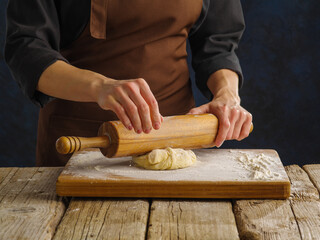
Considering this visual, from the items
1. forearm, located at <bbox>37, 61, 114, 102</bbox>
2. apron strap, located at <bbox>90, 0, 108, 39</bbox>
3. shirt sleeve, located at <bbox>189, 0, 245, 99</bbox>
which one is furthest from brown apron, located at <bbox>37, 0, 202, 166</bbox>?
forearm, located at <bbox>37, 61, 114, 102</bbox>

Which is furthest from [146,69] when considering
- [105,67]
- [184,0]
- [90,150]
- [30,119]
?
[30,119]

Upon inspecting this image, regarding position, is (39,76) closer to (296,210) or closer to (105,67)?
(105,67)

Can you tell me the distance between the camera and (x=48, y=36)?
1.65 meters

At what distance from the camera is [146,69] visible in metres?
1.79

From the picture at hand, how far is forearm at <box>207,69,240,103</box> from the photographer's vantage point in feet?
5.75

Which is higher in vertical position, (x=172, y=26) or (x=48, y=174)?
(x=172, y=26)

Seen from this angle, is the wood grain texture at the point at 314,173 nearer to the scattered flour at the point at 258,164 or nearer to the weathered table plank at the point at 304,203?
the weathered table plank at the point at 304,203

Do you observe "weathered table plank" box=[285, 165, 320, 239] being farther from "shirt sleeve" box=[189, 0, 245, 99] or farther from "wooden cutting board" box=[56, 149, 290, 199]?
"shirt sleeve" box=[189, 0, 245, 99]

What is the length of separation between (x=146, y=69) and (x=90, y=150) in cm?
38

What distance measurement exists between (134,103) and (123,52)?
0.46m

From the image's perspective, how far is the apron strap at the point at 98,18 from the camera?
5.46ft

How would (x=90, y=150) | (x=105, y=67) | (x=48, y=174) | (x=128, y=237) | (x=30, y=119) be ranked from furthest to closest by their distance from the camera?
(x=30, y=119), (x=105, y=67), (x=90, y=150), (x=48, y=174), (x=128, y=237)

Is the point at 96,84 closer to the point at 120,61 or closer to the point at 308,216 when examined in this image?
the point at 120,61

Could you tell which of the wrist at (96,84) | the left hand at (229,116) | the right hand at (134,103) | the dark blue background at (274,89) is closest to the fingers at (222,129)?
the left hand at (229,116)
